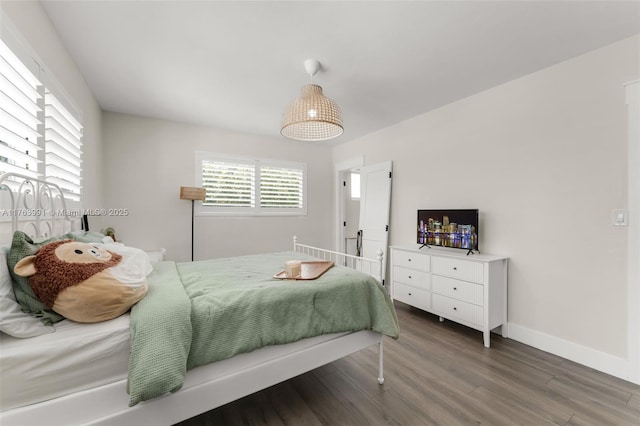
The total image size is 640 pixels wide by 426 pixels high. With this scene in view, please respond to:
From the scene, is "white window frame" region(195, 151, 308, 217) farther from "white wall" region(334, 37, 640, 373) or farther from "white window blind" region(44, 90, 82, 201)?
"white wall" region(334, 37, 640, 373)

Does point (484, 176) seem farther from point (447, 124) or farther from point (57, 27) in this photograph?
point (57, 27)

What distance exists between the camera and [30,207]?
160 centimetres

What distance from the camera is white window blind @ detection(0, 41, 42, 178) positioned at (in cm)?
131

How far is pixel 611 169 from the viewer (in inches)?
79.9

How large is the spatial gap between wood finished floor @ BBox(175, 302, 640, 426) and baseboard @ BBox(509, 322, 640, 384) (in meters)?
0.06

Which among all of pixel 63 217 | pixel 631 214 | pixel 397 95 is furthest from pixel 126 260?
pixel 631 214

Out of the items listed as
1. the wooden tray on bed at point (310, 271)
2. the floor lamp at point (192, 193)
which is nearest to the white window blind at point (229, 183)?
the floor lamp at point (192, 193)

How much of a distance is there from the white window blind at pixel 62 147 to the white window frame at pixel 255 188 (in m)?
1.49

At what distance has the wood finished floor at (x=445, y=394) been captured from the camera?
1.56 meters

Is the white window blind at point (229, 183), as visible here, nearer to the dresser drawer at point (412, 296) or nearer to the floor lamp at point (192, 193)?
the floor lamp at point (192, 193)

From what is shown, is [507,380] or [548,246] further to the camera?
[548,246]

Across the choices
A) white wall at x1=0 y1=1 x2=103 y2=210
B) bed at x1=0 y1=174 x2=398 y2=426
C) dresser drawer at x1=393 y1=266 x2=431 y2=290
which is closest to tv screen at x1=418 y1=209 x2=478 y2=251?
dresser drawer at x1=393 y1=266 x2=431 y2=290

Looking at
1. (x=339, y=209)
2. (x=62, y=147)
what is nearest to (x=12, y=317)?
(x=62, y=147)

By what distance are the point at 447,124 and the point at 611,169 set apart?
1544 mm
